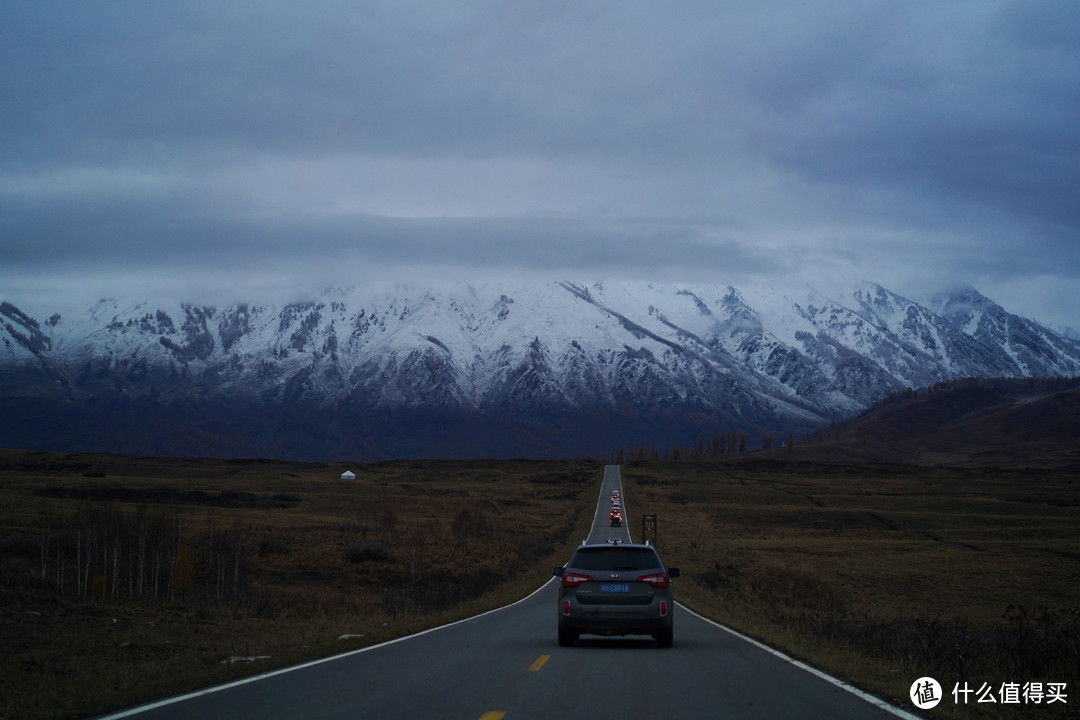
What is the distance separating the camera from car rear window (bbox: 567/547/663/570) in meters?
18.6

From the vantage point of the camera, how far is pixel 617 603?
1806cm

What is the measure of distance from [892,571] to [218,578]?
33.5m

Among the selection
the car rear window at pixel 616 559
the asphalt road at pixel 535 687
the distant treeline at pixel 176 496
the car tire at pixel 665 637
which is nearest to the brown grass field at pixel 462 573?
the distant treeline at pixel 176 496

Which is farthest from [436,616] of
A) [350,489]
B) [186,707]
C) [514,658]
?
[350,489]

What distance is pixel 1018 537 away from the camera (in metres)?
70.1

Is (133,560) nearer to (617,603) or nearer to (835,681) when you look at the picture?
(617,603)

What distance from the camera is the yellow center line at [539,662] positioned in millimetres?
15000

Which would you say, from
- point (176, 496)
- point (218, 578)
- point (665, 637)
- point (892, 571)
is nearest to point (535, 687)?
point (665, 637)

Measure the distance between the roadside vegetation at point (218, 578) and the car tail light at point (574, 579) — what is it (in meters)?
4.03

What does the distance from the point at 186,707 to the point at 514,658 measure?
6.07m

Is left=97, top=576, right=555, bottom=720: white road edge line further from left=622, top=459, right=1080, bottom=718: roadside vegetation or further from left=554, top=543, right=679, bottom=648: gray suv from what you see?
left=622, top=459, right=1080, bottom=718: roadside vegetation

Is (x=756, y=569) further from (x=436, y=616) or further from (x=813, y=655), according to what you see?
(x=813, y=655)

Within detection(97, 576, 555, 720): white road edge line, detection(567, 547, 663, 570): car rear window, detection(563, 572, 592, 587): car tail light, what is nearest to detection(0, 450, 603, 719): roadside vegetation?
detection(97, 576, 555, 720): white road edge line

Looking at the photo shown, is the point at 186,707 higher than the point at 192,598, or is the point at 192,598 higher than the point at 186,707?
the point at 186,707
